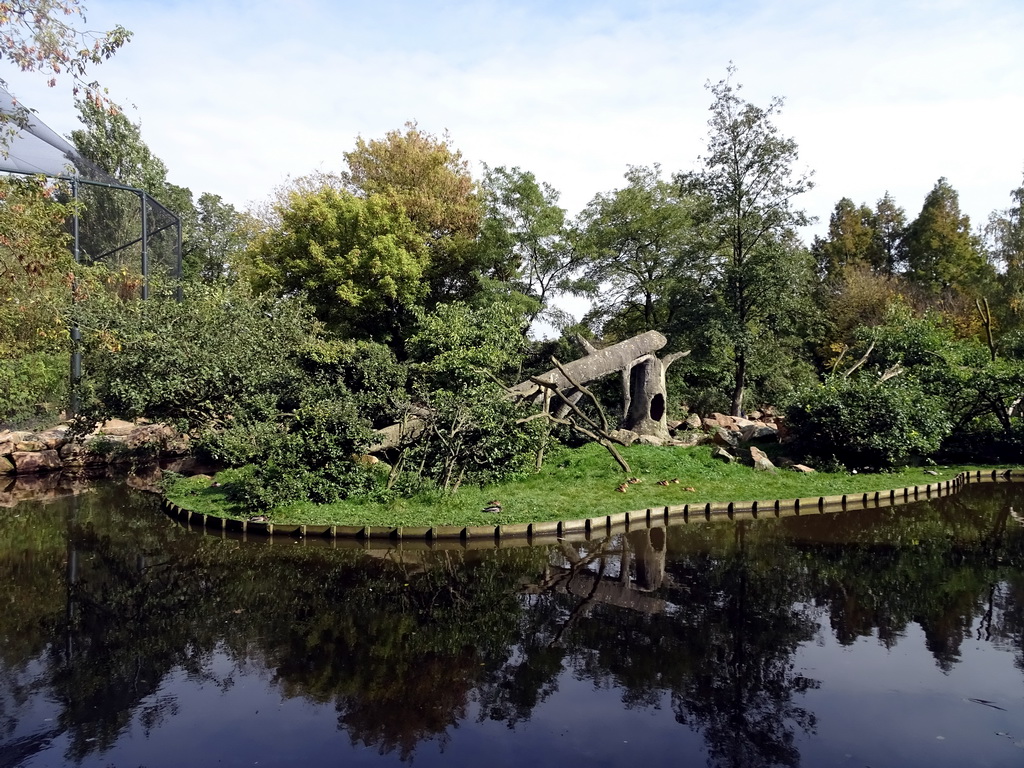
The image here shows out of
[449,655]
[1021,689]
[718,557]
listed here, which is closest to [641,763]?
[449,655]

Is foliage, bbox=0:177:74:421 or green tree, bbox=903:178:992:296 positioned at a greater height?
green tree, bbox=903:178:992:296

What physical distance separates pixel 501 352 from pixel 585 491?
4431 millimetres

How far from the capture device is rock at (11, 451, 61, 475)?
69.9ft

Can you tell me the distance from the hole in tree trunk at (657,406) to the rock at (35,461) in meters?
17.8

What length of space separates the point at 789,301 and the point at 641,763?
65.2ft

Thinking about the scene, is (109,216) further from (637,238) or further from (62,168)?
(637,238)

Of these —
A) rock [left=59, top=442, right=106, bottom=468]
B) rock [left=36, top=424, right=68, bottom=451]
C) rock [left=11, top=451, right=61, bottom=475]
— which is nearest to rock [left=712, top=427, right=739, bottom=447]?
rock [left=59, top=442, right=106, bottom=468]

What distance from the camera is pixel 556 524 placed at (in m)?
13.0

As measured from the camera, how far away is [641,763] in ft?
19.3

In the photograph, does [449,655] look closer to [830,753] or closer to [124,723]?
[124,723]

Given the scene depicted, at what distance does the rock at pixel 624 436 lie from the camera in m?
18.0

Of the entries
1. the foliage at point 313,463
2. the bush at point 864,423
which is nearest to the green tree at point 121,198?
the foliage at point 313,463

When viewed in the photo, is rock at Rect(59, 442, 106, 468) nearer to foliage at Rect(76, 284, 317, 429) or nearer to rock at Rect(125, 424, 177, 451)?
rock at Rect(125, 424, 177, 451)

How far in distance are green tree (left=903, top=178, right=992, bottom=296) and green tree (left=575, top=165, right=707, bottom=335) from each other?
59.1 ft
